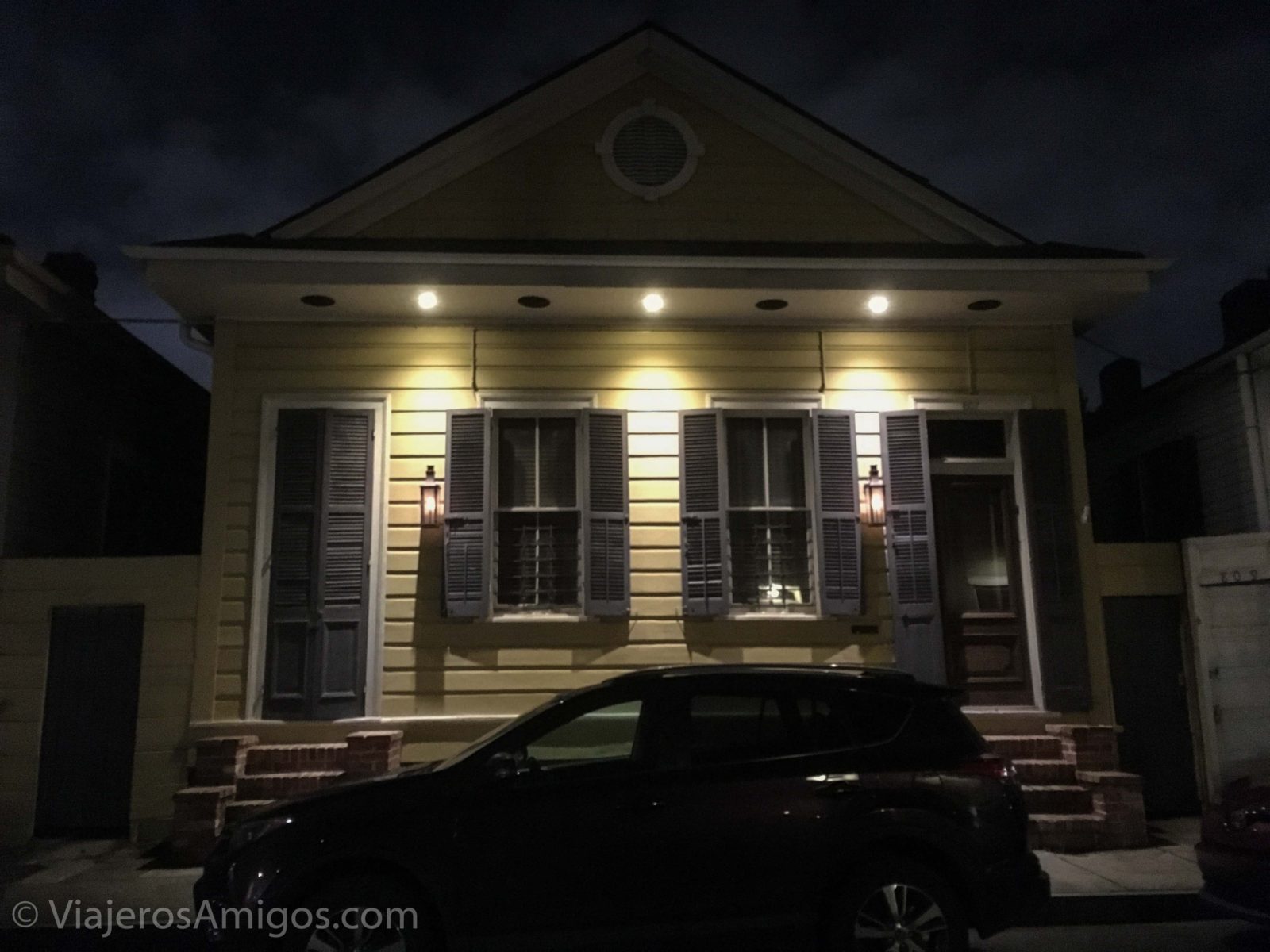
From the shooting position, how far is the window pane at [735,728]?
481cm

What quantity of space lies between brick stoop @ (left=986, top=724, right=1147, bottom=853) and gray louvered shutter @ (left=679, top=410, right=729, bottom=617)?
2.55m

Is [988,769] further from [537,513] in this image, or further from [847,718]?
[537,513]

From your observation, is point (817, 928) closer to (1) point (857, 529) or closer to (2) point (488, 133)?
(1) point (857, 529)

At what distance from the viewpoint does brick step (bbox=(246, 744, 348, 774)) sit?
308 inches

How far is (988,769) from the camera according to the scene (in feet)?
15.9

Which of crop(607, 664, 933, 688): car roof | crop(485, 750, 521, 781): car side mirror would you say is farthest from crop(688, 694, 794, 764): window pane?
crop(485, 750, 521, 781): car side mirror

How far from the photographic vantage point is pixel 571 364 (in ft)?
28.6

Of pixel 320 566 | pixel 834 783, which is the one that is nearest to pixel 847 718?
pixel 834 783

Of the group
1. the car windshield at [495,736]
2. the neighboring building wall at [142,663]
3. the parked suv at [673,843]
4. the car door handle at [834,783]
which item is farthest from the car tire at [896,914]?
the neighboring building wall at [142,663]

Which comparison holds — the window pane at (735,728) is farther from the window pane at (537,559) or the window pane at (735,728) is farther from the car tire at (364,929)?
the window pane at (537,559)

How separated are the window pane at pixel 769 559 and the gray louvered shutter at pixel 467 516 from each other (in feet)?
7.08

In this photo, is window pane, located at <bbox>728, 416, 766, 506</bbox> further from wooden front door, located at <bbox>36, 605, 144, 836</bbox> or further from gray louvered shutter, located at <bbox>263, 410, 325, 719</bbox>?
wooden front door, located at <bbox>36, 605, 144, 836</bbox>

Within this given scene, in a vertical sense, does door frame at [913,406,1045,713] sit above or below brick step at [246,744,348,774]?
above

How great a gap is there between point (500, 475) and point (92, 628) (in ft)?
11.9
